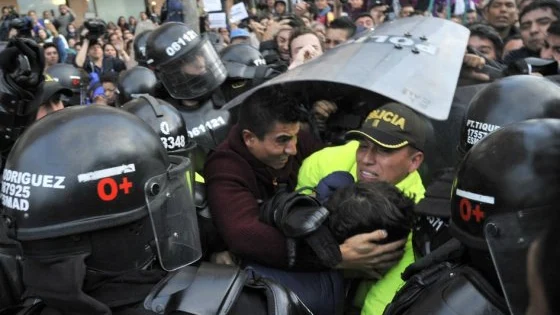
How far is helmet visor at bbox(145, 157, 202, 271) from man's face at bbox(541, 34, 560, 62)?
10.6 feet

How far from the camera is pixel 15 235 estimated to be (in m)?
1.64

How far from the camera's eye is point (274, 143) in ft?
9.05

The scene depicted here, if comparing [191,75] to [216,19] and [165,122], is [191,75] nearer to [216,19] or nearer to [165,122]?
[165,122]

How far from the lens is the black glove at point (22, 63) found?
10.5 ft

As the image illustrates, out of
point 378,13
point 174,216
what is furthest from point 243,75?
point 378,13

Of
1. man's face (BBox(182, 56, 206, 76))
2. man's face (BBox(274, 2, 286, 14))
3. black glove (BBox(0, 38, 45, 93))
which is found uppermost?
black glove (BBox(0, 38, 45, 93))

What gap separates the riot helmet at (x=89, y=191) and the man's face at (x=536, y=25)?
14.0ft

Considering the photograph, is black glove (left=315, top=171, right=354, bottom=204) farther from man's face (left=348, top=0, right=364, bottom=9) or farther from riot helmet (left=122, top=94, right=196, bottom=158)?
man's face (left=348, top=0, right=364, bottom=9)

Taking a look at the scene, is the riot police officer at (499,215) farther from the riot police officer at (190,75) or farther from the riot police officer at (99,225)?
the riot police officer at (190,75)

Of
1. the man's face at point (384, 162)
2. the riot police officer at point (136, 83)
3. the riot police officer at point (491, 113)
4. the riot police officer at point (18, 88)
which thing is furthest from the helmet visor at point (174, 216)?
the riot police officer at point (136, 83)

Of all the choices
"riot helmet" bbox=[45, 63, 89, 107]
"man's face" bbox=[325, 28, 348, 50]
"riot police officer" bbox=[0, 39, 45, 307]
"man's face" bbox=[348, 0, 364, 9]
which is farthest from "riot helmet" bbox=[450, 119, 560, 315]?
"man's face" bbox=[348, 0, 364, 9]

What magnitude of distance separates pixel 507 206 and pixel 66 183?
1086 mm

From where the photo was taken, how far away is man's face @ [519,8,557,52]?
5.10 metres

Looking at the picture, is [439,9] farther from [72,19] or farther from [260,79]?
[72,19]
